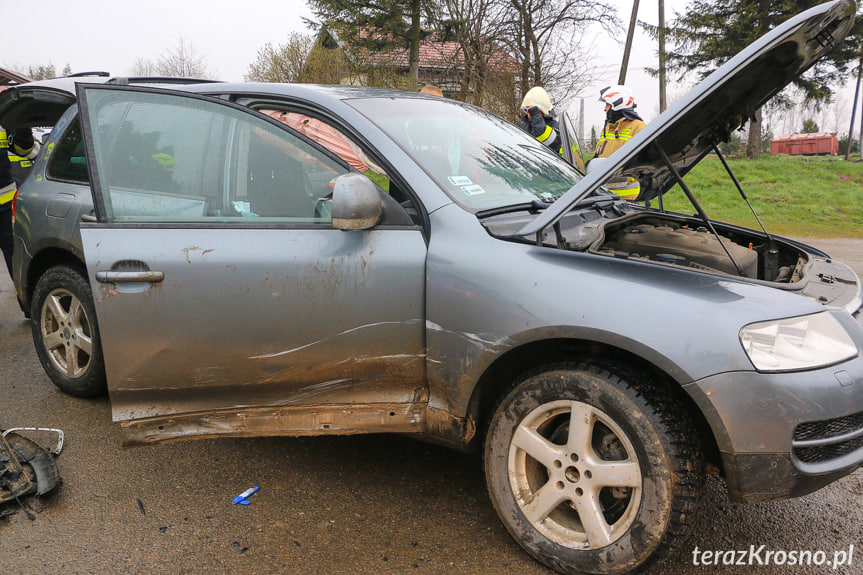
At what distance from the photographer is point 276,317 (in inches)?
99.0

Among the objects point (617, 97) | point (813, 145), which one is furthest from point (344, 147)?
point (813, 145)

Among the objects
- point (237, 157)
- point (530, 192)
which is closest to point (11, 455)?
point (237, 157)

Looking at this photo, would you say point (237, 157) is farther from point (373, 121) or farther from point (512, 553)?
point (512, 553)

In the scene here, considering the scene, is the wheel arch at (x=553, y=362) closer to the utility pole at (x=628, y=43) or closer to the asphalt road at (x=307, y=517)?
the asphalt road at (x=307, y=517)

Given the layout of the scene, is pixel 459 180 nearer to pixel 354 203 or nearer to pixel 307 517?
pixel 354 203

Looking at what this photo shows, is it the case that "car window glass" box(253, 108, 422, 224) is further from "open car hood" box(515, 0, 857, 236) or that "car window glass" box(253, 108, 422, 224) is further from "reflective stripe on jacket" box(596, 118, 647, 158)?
"reflective stripe on jacket" box(596, 118, 647, 158)

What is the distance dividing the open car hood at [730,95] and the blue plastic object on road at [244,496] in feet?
5.51

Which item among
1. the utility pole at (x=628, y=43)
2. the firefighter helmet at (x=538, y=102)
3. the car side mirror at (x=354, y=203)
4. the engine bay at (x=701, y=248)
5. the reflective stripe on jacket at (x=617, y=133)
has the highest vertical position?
the utility pole at (x=628, y=43)

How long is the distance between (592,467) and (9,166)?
5553mm

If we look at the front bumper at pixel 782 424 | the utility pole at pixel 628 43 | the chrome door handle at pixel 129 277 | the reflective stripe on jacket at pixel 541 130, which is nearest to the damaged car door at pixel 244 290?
the chrome door handle at pixel 129 277

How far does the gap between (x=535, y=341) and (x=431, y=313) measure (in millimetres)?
416

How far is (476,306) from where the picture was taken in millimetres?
2307

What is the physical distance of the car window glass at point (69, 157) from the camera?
12.6ft

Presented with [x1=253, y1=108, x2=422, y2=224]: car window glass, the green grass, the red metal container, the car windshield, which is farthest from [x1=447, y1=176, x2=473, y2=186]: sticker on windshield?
the red metal container
